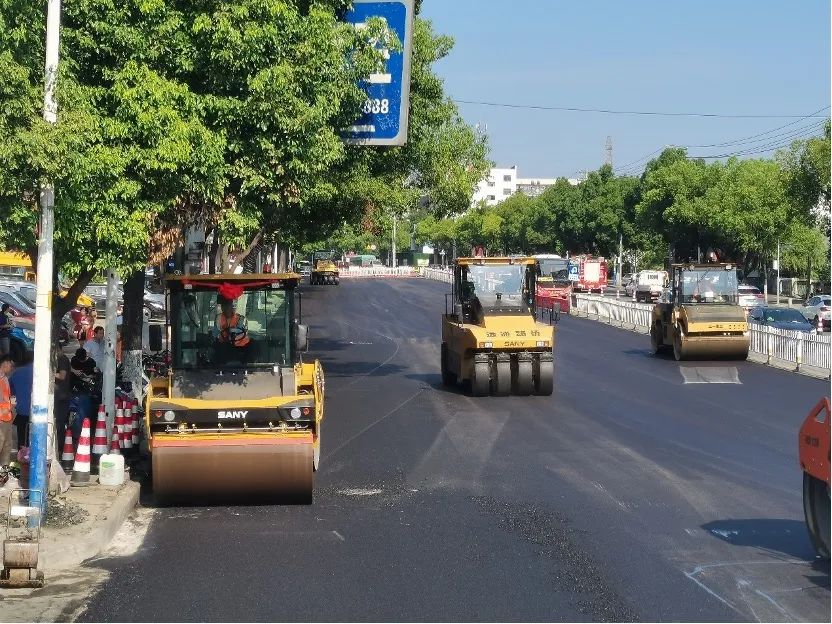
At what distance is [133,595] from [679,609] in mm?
4119

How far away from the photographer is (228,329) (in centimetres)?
1384

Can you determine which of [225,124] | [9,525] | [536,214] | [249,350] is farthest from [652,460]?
[536,214]

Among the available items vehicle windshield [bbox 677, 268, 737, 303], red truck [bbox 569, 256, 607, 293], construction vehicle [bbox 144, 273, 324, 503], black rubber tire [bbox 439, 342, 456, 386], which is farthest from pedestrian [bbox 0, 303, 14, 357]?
red truck [bbox 569, 256, 607, 293]

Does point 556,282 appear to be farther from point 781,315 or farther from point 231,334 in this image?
point 231,334

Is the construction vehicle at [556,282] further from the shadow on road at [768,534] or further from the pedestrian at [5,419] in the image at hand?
the shadow on road at [768,534]

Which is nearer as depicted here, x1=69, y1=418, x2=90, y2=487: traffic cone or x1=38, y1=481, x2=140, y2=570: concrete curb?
x1=38, y1=481, x2=140, y2=570: concrete curb

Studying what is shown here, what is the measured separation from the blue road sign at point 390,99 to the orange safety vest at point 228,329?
454cm

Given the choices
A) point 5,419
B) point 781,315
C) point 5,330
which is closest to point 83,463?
point 5,419

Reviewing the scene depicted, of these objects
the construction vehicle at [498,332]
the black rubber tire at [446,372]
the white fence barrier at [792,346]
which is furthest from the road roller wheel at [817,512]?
the white fence barrier at [792,346]

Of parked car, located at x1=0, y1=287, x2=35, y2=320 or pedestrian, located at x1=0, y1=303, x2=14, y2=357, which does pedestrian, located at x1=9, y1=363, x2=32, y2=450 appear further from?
parked car, located at x1=0, y1=287, x2=35, y2=320

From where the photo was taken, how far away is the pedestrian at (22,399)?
50.1 ft

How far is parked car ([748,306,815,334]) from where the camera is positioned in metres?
38.1

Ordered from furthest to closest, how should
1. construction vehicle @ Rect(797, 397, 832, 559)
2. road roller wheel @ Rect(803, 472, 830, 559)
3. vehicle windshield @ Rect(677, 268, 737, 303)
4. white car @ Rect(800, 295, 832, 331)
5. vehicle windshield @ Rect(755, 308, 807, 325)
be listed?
white car @ Rect(800, 295, 832, 331)
vehicle windshield @ Rect(755, 308, 807, 325)
vehicle windshield @ Rect(677, 268, 737, 303)
road roller wheel @ Rect(803, 472, 830, 559)
construction vehicle @ Rect(797, 397, 832, 559)

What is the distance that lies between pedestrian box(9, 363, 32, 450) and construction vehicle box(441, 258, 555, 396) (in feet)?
32.1
